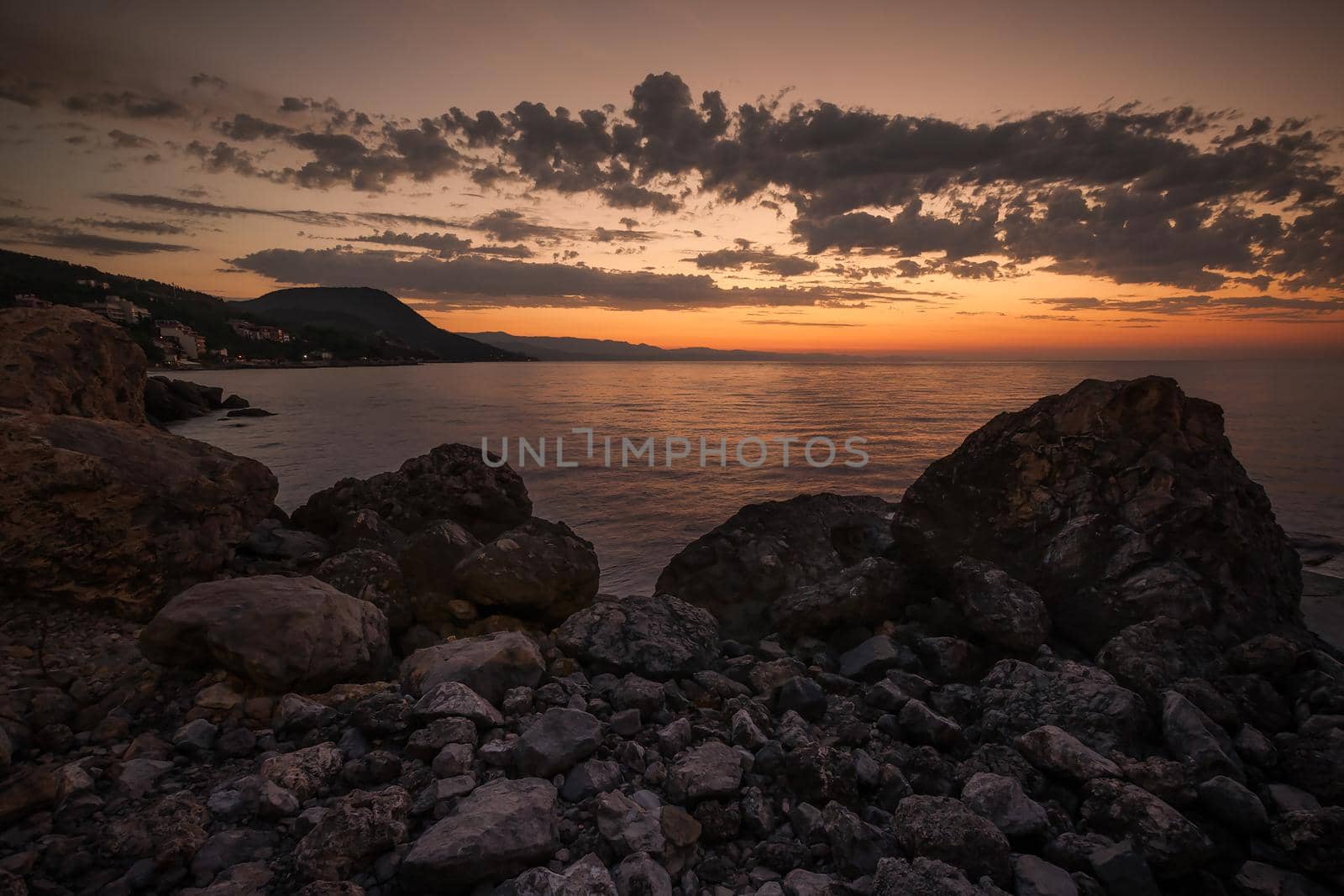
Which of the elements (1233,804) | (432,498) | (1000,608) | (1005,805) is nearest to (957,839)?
(1005,805)

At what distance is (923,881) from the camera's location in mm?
2867

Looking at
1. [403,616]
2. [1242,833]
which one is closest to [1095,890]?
[1242,833]

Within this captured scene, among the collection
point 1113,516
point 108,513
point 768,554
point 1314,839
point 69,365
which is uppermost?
point 69,365

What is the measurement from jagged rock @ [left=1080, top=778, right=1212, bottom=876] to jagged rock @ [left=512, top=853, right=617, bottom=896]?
114 inches

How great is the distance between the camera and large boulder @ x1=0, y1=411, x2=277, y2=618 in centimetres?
611

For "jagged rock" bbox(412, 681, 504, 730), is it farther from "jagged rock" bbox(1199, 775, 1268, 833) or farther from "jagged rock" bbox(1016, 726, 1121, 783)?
"jagged rock" bbox(1199, 775, 1268, 833)

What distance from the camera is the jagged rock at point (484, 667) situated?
464 cm

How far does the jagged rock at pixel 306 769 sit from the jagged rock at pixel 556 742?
1.14 meters

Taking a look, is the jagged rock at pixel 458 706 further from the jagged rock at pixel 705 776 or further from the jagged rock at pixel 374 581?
the jagged rock at pixel 374 581

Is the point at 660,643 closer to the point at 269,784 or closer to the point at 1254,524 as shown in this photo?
the point at 269,784

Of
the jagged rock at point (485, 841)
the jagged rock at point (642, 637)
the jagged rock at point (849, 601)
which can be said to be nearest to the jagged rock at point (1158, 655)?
the jagged rock at point (849, 601)

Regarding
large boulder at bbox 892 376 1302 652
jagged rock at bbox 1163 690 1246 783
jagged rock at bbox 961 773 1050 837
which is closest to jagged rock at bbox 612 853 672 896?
jagged rock at bbox 961 773 1050 837

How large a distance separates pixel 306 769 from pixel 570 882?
1.96 metres

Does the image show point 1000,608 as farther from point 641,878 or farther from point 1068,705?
point 641,878
